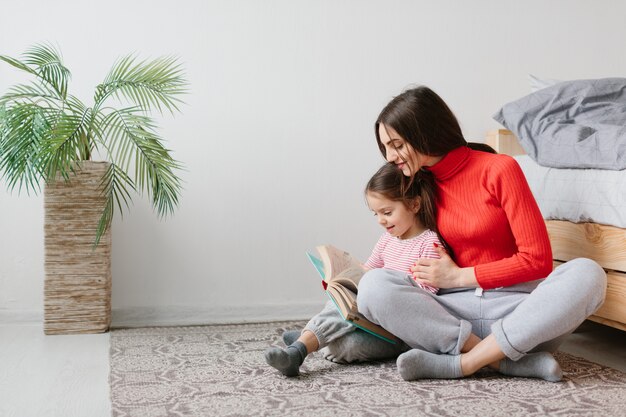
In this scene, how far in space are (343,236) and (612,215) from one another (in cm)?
105

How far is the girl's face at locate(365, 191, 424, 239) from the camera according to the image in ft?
5.94

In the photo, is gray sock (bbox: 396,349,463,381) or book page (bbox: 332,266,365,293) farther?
book page (bbox: 332,266,365,293)

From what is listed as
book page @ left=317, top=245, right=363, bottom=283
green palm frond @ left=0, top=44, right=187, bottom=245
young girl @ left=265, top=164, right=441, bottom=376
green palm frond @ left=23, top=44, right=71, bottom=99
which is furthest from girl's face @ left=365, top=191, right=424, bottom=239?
green palm frond @ left=23, top=44, right=71, bottom=99

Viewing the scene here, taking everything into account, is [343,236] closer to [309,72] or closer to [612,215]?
[309,72]

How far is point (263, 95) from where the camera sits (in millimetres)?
2553

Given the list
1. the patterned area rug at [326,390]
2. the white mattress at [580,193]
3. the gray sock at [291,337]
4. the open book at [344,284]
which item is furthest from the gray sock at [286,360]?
the white mattress at [580,193]

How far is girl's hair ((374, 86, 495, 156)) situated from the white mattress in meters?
0.41

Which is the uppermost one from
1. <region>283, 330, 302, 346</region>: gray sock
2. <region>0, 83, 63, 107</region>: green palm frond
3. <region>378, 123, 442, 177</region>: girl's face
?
<region>0, 83, 63, 107</region>: green palm frond

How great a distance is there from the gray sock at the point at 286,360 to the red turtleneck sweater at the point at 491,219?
45 cm

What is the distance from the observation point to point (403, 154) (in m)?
1.72

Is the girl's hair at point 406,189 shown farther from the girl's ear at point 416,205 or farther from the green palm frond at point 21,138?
the green palm frond at point 21,138

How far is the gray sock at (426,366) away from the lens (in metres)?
1.58

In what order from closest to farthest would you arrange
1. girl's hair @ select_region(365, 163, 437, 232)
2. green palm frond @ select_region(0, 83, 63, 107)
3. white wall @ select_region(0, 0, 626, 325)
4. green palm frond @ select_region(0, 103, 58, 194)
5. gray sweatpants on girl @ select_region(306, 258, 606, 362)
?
gray sweatpants on girl @ select_region(306, 258, 606, 362) → girl's hair @ select_region(365, 163, 437, 232) → green palm frond @ select_region(0, 103, 58, 194) → green palm frond @ select_region(0, 83, 63, 107) → white wall @ select_region(0, 0, 626, 325)

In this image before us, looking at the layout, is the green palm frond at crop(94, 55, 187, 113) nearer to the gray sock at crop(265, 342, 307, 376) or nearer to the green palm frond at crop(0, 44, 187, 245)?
the green palm frond at crop(0, 44, 187, 245)
